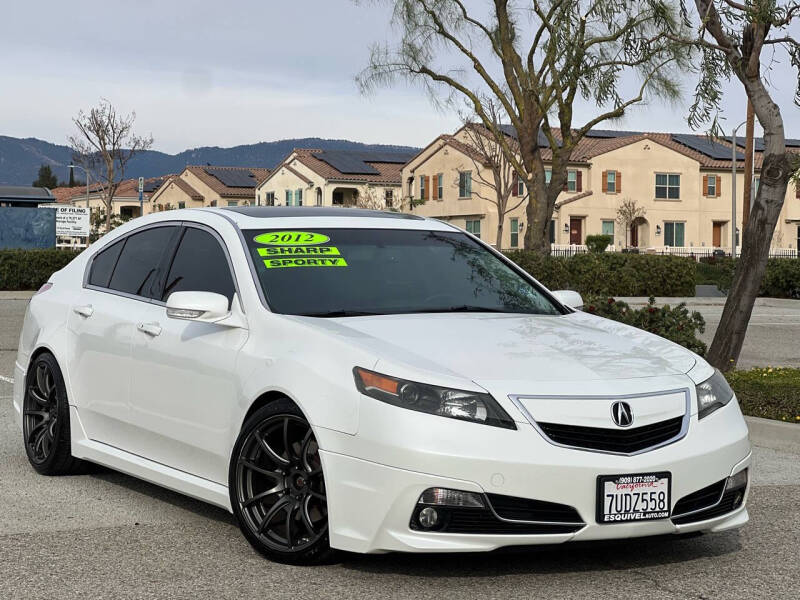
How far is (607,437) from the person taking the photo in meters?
4.82

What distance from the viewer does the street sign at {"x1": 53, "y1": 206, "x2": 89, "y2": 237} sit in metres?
38.1

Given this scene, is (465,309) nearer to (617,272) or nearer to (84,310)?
(84,310)

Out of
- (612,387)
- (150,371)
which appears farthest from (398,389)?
(150,371)

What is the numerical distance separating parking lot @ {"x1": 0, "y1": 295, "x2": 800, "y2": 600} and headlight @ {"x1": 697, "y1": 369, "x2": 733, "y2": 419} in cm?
67

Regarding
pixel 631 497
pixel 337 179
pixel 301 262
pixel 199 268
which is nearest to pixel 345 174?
pixel 337 179

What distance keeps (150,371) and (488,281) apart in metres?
1.82

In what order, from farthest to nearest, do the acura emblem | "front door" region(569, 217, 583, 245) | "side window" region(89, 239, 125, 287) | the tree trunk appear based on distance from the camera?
"front door" region(569, 217, 583, 245)
the tree trunk
"side window" region(89, 239, 125, 287)
the acura emblem

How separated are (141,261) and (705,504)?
3509mm

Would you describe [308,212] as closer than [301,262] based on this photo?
No

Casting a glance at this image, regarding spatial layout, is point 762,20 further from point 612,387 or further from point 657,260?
point 657,260

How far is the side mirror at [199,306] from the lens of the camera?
5.68 metres

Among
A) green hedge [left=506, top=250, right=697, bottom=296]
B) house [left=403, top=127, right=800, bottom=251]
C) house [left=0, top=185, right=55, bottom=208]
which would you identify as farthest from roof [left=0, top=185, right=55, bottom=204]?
green hedge [left=506, top=250, right=697, bottom=296]

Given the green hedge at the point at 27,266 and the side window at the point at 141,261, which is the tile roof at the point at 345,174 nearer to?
the green hedge at the point at 27,266

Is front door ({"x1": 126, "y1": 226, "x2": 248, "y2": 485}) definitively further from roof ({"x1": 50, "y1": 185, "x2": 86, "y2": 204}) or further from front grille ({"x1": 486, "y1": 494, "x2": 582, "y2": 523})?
roof ({"x1": 50, "y1": 185, "x2": 86, "y2": 204})
